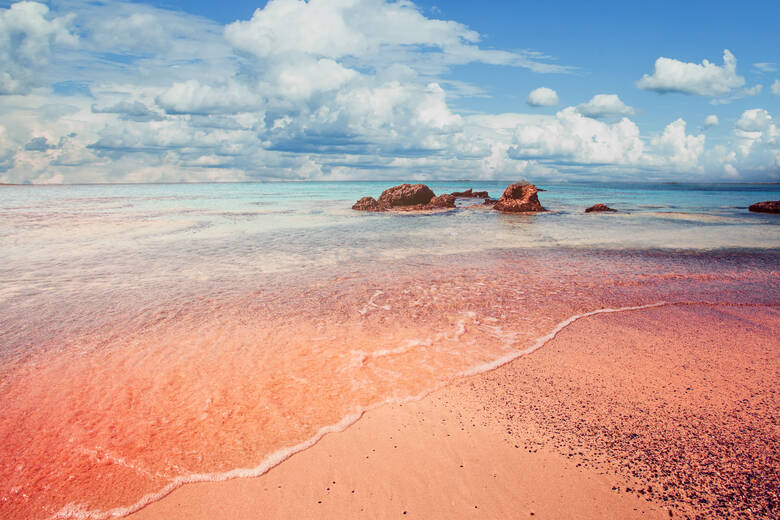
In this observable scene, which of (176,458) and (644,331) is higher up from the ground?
(644,331)

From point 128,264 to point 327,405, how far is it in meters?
9.00

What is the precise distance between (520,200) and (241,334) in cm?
2973

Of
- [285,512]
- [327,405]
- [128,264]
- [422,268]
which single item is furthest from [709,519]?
[128,264]

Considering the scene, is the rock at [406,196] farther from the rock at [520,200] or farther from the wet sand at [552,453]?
the wet sand at [552,453]

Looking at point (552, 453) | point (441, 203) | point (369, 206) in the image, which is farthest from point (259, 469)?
point (441, 203)

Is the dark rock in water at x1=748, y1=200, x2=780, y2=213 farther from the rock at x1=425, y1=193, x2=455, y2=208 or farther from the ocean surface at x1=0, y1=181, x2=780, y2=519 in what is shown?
the ocean surface at x1=0, y1=181, x2=780, y2=519

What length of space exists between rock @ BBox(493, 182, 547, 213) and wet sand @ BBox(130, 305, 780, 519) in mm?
27523

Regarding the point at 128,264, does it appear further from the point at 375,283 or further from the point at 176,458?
the point at 176,458

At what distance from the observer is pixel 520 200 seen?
32.1 metres

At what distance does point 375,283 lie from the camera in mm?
8836

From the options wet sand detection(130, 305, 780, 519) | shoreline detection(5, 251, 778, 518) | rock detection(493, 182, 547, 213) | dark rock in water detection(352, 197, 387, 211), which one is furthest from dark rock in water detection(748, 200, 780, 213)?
wet sand detection(130, 305, 780, 519)

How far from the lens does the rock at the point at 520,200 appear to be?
31406 mm

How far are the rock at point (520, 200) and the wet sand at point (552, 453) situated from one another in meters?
27.5

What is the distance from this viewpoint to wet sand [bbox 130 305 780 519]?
284cm
